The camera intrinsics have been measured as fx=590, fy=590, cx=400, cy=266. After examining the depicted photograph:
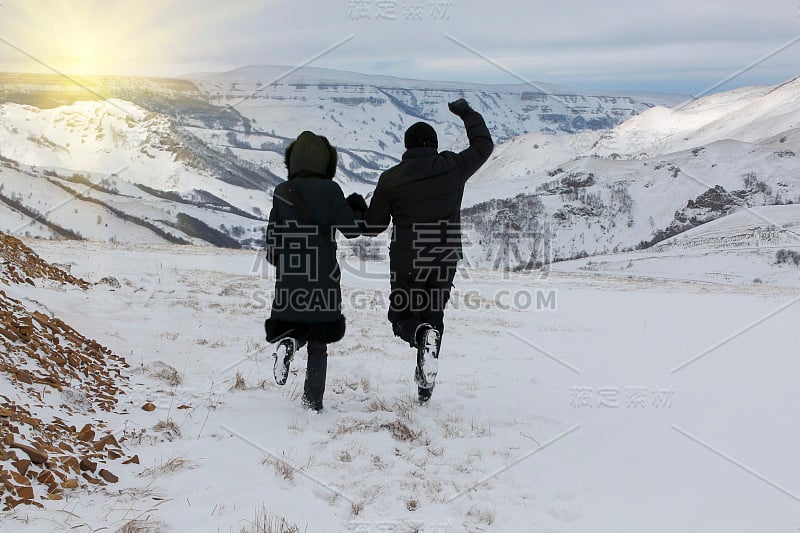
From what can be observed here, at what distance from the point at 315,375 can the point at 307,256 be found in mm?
1294

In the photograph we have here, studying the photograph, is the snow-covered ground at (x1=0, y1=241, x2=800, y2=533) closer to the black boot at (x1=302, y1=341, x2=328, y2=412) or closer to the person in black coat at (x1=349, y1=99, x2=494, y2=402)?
the black boot at (x1=302, y1=341, x2=328, y2=412)

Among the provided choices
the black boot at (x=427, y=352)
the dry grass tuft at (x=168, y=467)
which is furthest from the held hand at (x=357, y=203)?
the dry grass tuft at (x=168, y=467)

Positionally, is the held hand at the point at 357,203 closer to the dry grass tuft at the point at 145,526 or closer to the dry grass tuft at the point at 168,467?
the dry grass tuft at the point at 168,467

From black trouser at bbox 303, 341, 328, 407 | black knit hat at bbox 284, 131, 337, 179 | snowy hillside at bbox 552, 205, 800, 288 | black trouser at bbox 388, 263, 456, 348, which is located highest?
black knit hat at bbox 284, 131, 337, 179

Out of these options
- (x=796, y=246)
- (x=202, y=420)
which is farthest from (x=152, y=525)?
(x=796, y=246)

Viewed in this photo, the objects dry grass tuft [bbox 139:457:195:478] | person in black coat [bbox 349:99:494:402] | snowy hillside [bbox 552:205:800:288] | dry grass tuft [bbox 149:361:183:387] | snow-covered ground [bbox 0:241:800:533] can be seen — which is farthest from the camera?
snowy hillside [bbox 552:205:800:288]

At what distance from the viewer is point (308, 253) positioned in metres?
6.21

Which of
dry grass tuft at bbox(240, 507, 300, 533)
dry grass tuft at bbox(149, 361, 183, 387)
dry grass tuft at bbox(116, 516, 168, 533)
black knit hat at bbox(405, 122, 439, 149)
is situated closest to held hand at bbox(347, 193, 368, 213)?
black knit hat at bbox(405, 122, 439, 149)

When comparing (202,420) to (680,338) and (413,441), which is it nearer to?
(413,441)

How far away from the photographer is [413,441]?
18.6ft

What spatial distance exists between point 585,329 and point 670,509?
34.2ft

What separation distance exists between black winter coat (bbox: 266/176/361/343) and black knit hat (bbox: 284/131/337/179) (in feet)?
0.33

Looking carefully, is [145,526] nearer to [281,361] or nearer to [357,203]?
[281,361]

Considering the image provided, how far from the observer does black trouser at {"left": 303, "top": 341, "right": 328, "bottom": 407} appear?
250 inches
